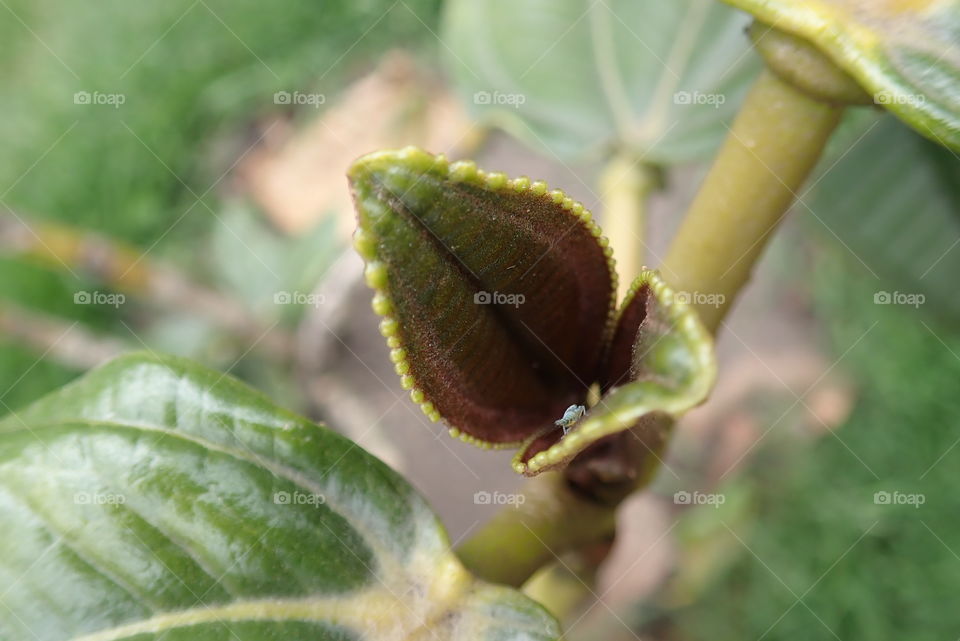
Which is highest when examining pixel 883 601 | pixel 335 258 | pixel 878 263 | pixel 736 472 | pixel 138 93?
pixel 138 93

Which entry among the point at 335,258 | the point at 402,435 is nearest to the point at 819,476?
the point at 402,435

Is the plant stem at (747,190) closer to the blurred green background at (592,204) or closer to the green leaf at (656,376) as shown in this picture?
the green leaf at (656,376)

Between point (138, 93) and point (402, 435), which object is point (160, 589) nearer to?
point (402, 435)

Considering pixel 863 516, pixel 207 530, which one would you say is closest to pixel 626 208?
pixel 207 530

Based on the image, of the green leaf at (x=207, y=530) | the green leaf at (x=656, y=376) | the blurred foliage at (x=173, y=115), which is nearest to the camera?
the green leaf at (x=656, y=376)

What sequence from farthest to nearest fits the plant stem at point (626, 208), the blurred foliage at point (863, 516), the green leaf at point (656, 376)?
the blurred foliage at point (863, 516) < the plant stem at point (626, 208) < the green leaf at point (656, 376)

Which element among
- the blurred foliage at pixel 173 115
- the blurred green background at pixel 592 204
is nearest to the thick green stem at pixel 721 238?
the blurred green background at pixel 592 204

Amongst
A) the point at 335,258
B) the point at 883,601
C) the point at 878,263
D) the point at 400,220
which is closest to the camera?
the point at 400,220

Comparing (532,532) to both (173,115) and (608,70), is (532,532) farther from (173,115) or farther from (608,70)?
(173,115)
